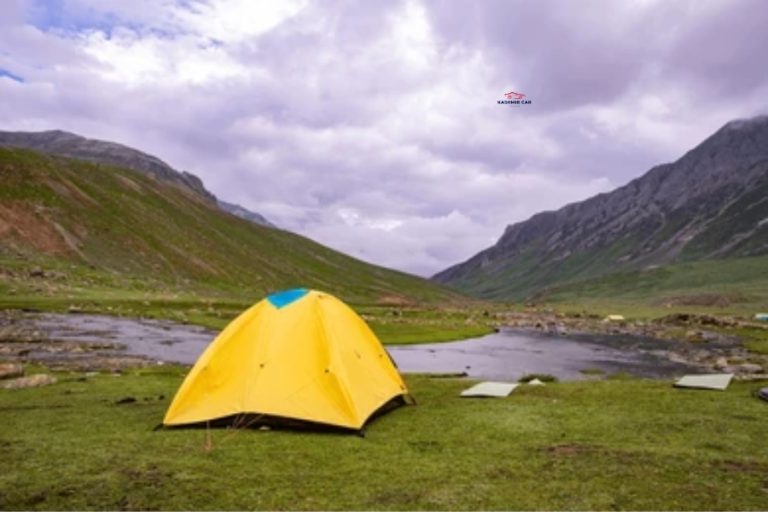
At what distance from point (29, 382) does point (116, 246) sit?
10609 centimetres

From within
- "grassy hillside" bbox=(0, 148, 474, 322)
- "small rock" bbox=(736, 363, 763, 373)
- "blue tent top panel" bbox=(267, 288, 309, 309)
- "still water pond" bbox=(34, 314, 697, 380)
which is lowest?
"small rock" bbox=(736, 363, 763, 373)

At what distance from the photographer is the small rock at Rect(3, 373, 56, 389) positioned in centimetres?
2178

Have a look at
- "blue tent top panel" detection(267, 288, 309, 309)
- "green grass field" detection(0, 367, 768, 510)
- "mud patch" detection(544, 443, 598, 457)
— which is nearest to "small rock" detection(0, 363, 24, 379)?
"green grass field" detection(0, 367, 768, 510)

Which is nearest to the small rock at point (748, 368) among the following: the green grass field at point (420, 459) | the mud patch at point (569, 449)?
the green grass field at point (420, 459)

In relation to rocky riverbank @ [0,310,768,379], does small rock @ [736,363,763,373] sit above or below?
below

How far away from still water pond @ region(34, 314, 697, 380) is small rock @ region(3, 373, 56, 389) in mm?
12917

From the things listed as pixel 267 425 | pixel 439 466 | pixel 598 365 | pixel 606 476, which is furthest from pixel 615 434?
pixel 598 365

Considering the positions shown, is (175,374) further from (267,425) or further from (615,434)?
(615,434)

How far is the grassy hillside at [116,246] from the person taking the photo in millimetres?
86938

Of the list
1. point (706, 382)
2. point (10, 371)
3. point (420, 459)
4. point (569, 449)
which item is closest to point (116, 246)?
point (10, 371)

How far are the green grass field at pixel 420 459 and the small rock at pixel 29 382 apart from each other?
317cm

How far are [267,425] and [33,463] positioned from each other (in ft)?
17.0

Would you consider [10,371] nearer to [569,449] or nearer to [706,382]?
[569,449]

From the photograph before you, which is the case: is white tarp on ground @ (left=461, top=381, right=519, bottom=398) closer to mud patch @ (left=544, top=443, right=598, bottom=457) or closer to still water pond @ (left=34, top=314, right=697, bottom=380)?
mud patch @ (left=544, top=443, right=598, bottom=457)
